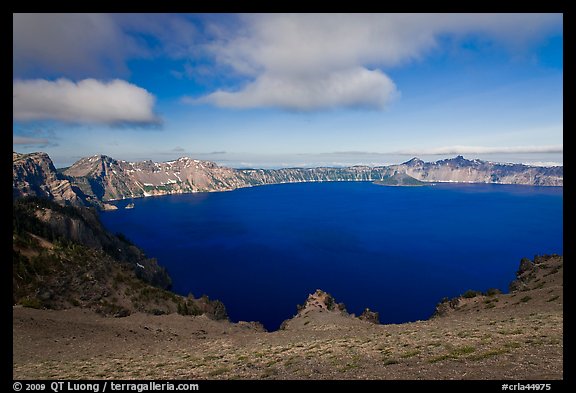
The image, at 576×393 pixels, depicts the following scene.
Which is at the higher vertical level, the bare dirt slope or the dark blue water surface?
the bare dirt slope

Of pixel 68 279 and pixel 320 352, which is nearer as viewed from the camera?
pixel 320 352

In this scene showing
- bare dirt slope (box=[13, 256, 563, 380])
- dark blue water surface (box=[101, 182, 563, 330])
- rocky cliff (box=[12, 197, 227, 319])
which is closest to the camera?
bare dirt slope (box=[13, 256, 563, 380])

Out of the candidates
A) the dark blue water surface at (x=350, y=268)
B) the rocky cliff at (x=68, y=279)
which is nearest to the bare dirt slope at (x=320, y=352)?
the rocky cliff at (x=68, y=279)

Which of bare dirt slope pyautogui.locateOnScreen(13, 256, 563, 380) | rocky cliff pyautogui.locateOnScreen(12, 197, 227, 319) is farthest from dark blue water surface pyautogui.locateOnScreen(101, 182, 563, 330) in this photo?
bare dirt slope pyautogui.locateOnScreen(13, 256, 563, 380)

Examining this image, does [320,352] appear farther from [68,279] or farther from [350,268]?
[350,268]

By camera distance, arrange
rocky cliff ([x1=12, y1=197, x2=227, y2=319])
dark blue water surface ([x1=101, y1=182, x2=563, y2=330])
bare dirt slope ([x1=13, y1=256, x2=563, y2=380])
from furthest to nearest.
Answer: dark blue water surface ([x1=101, y1=182, x2=563, y2=330]) < rocky cliff ([x1=12, y1=197, x2=227, y2=319]) < bare dirt slope ([x1=13, y1=256, x2=563, y2=380])

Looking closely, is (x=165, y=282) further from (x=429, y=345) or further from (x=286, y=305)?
(x=429, y=345)

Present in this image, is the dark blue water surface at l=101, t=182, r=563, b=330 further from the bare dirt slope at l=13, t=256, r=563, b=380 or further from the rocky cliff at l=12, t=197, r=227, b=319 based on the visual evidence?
the bare dirt slope at l=13, t=256, r=563, b=380

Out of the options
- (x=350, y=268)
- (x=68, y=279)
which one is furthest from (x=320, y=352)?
(x=350, y=268)
